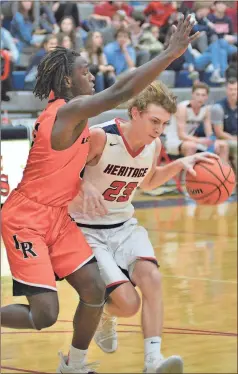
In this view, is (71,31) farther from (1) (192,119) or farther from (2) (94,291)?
(2) (94,291)

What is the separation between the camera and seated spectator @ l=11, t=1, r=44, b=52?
13.7 m

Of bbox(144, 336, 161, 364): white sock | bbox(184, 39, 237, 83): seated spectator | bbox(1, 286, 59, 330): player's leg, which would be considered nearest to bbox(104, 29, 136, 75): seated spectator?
bbox(184, 39, 237, 83): seated spectator

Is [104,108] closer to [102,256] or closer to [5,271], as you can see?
[102,256]

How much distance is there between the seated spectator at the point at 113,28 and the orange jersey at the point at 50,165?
31.6 feet

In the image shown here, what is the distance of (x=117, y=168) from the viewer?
17.2 ft

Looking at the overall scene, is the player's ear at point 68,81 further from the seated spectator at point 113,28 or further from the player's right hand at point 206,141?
the seated spectator at point 113,28

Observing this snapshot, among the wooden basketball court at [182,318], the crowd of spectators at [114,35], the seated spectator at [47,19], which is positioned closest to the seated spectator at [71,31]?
the crowd of spectators at [114,35]

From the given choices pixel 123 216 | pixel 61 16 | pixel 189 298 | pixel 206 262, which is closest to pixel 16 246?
pixel 123 216

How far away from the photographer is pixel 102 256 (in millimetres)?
5355

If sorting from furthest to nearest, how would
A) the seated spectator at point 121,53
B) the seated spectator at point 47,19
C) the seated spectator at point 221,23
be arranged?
the seated spectator at point 221,23, the seated spectator at point 47,19, the seated spectator at point 121,53

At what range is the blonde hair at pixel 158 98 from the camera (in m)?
5.00

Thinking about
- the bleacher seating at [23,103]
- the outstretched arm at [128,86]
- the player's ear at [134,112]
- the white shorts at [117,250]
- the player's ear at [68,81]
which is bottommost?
the bleacher seating at [23,103]

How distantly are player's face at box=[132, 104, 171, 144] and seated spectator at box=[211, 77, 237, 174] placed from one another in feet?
26.2

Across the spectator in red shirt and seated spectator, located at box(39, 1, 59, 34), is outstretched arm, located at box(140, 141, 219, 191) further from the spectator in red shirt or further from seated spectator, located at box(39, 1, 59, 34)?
the spectator in red shirt
